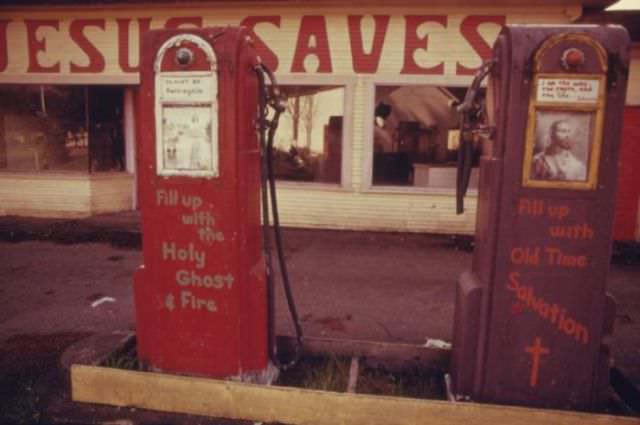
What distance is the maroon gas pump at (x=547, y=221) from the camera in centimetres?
275

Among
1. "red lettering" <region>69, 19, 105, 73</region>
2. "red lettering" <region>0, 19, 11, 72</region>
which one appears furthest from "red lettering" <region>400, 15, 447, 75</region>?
"red lettering" <region>0, 19, 11, 72</region>

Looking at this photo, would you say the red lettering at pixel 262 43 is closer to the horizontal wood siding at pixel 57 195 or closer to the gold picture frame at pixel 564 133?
the horizontal wood siding at pixel 57 195

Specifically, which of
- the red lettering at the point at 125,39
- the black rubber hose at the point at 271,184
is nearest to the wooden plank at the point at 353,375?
the black rubber hose at the point at 271,184

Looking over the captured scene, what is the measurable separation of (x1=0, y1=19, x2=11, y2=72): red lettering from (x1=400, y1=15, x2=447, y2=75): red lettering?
7615 millimetres

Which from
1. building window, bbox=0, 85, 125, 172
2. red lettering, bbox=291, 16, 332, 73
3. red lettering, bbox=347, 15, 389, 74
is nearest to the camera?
red lettering, bbox=347, 15, 389, 74

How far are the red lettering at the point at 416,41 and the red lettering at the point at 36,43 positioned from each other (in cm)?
656

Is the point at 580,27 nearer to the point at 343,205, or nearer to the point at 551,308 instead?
the point at 551,308

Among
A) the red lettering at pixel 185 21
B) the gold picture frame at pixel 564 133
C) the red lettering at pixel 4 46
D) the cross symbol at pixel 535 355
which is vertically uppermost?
the red lettering at pixel 185 21

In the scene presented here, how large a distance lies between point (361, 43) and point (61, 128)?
617 cm

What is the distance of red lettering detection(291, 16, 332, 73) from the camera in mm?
8719

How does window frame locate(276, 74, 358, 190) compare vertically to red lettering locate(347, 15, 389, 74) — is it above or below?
below

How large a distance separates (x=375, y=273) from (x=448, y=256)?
1.51m

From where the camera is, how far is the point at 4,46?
966 centimetres

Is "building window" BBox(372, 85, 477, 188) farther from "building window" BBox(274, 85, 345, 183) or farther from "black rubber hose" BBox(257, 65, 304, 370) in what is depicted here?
"black rubber hose" BBox(257, 65, 304, 370)
